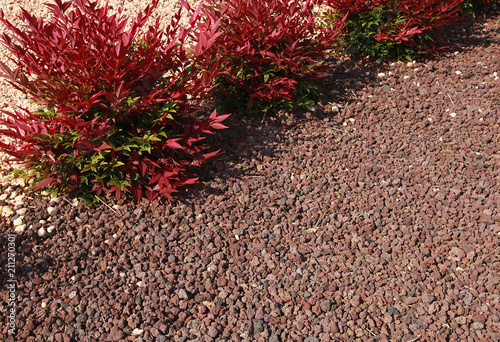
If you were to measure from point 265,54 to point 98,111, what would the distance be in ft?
4.94

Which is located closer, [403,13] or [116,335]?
[116,335]

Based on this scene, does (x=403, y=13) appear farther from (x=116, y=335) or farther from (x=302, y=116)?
(x=116, y=335)

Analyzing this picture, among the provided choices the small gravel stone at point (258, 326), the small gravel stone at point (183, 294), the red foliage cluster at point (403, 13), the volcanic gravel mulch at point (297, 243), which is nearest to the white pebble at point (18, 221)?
the volcanic gravel mulch at point (297, 243)

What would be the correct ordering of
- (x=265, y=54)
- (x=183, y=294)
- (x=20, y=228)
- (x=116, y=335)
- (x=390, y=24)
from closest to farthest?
(x=116, y=335)
(x=183, y=294)
(x=20, y=228)
(x=265, y=54)
(x=390, y=24)

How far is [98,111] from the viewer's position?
2.76 m

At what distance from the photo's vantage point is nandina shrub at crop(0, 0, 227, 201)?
2.54m

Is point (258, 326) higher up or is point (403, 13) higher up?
point (403, 13)

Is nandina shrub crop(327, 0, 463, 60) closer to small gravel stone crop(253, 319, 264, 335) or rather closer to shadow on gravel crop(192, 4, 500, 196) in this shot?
shadow on gravel crop(192, 4, 500, 196)

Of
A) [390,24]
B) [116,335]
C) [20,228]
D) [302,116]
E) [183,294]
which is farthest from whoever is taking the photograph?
[390,24]

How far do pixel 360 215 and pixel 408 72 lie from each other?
208 cm

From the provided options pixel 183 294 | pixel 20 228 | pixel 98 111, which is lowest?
pixel 183 294

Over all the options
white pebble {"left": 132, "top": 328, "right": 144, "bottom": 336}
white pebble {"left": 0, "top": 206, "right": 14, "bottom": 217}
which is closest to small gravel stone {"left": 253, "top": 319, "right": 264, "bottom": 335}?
white pebble {"left": 132, "top": 328, "right": 144, "bottom": 336}

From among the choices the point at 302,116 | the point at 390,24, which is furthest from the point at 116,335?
the point at 390,24

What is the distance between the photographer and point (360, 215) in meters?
2.97
